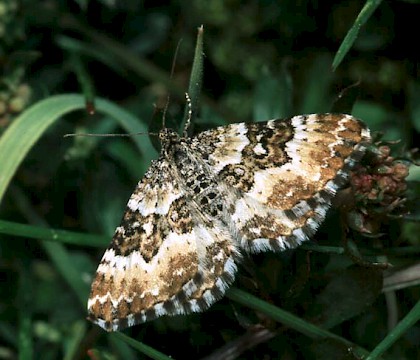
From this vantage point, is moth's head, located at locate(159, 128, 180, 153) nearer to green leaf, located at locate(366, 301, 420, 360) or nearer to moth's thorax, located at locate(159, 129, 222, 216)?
moth's thorax, located at locate(159, 129, 222, 216)

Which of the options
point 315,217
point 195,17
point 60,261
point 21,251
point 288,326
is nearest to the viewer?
point 315,217

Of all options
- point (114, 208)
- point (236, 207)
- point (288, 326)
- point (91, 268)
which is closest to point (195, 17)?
point (114, 208)

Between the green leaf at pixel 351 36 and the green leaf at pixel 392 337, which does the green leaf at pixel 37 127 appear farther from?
the green leaf at pixel 392 337

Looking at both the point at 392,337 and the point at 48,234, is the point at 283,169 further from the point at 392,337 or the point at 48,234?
the point at 48,234

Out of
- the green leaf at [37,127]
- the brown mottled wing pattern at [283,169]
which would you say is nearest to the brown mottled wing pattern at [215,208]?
the brown mottled wing pattern at [283,169]

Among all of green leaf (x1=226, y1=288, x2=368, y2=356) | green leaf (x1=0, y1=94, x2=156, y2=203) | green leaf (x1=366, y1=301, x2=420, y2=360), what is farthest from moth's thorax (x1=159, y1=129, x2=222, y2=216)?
green leaf (x1=366, y1=301, x2=420, y2=360)

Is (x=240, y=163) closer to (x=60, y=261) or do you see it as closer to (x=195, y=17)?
(x=60, y=261)

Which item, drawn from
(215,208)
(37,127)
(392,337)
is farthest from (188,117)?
(392,337)
